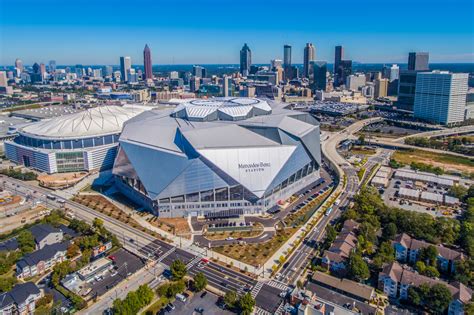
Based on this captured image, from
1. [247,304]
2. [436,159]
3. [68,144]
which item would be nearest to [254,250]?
[247,304]

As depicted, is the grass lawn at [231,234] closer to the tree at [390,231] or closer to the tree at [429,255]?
the tree at [390,231]

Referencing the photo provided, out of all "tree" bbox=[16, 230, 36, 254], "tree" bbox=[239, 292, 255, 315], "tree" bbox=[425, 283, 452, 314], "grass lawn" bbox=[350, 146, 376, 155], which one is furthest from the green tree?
"grass lawn" bbox=[350, 146, 376, 155]

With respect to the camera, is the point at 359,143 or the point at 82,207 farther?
the point at 359,143

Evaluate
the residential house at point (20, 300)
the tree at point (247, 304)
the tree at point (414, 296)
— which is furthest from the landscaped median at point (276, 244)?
the residential house at point (20, 300)

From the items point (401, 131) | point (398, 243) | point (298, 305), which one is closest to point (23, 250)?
point (298, 305)

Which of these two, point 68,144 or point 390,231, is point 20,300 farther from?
point 68,144

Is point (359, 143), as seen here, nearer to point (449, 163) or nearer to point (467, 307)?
point (449, 163)
